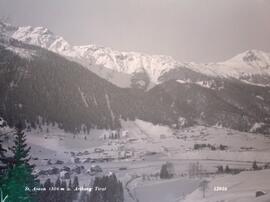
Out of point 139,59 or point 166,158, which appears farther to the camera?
point 139,59

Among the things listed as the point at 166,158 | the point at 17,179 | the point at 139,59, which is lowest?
the point at 17,179

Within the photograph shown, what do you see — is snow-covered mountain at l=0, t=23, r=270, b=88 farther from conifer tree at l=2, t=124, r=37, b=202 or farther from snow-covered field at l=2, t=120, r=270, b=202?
conifer tree at l=2, t=124, r=37, b=202

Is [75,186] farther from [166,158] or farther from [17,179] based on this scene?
[17,179]

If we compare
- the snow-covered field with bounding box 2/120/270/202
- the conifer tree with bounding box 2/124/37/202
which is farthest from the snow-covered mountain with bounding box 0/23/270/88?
the conifer tree with bounding box 2/124/37/202

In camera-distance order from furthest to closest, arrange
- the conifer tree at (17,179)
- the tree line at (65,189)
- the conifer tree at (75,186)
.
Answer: the conifer tree at (75,186)
the tree line at (65,189)
the conifer tree at (17,179)

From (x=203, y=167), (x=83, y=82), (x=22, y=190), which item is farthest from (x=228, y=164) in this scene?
(x=83, y=82)

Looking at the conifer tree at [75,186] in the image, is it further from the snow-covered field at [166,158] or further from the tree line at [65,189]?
the snow-covered field at [166,158]

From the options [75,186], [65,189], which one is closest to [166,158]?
[75,186]

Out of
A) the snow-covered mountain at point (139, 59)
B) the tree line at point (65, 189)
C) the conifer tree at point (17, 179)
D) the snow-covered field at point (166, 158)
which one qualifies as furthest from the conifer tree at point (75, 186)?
the snow-covered mountain at point (139, 59)

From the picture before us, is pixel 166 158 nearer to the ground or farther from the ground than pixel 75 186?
farther from the ground
